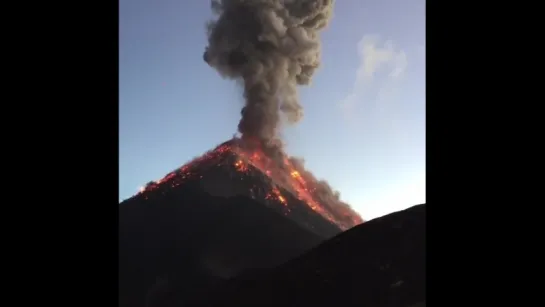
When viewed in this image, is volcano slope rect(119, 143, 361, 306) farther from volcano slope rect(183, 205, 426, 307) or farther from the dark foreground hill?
volcano slope rect(183, 205, 426, 307)

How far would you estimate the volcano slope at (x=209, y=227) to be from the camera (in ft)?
226

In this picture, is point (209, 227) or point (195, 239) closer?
point (195, 239)

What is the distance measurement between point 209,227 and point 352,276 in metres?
40.3

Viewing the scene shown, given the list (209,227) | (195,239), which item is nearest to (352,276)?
(195,239)

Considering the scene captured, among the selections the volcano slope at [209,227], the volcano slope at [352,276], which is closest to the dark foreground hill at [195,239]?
the volcano slope at [209,227]

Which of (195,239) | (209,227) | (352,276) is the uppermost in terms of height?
(209,227)

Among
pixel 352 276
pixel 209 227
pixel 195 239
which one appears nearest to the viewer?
pixel 352 276

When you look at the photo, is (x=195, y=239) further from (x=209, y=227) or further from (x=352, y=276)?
(x=352, y=276)

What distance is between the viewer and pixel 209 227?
83.4 m

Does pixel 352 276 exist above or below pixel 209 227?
below

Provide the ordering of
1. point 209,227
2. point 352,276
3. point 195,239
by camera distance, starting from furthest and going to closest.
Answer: point 209,227 < point 195,239 < point 352,276
